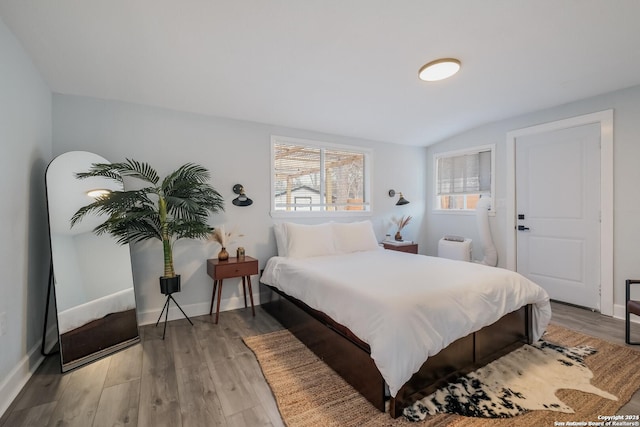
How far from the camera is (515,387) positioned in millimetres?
1836

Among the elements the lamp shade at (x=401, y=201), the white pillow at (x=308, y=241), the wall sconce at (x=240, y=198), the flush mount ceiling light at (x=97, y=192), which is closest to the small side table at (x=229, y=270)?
the white pillow at (x=308, y=241)

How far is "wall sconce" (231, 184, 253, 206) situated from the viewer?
11.0 ft

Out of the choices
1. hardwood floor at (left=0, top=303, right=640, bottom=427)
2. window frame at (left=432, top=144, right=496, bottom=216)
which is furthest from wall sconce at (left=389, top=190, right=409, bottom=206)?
hardwood floor at (left=0, top=303, right=640, bottom=427)

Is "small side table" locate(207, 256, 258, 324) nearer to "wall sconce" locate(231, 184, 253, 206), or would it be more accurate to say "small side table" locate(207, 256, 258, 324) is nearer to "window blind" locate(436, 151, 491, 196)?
"wall sconce" locate(231, 184, 253, 206)

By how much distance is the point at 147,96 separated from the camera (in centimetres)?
284

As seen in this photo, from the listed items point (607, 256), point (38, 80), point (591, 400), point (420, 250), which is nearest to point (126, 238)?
point (38, 80)

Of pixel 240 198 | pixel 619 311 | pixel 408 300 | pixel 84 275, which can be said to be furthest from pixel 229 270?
pixel 619 311

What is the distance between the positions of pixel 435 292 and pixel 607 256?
268 cm

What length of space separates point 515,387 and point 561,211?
2563mm

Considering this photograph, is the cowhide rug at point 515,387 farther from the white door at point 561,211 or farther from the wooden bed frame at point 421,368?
the white door at point 561,211

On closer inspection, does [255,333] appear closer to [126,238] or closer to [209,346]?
[209,346]

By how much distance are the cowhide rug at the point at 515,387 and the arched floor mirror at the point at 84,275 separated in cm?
243

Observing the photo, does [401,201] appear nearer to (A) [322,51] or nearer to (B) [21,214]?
(A) [322,51]

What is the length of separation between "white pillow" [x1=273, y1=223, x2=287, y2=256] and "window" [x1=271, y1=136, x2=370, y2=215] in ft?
→ 0.98
